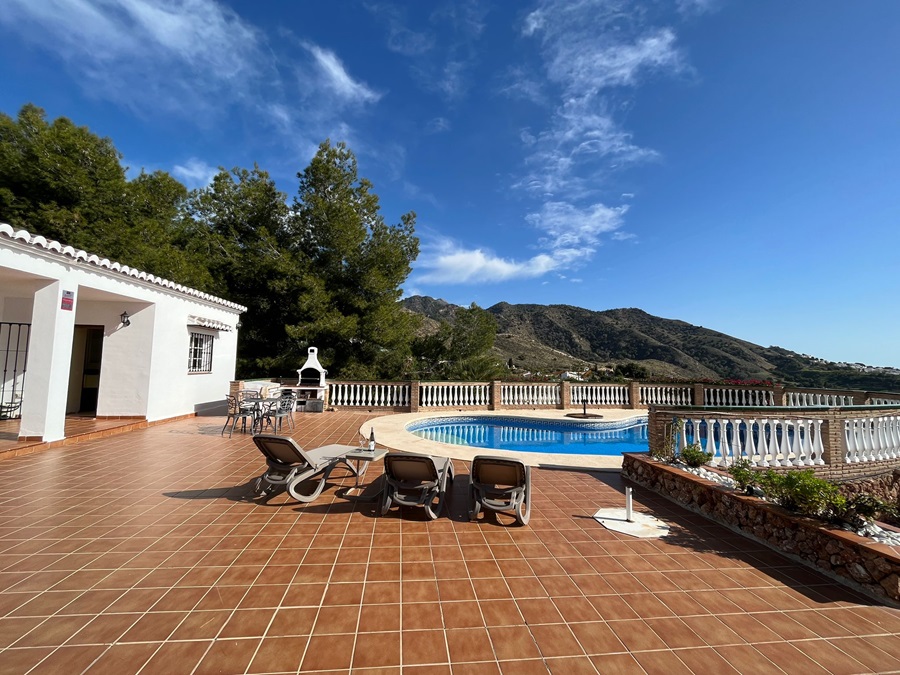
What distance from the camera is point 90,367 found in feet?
35.1

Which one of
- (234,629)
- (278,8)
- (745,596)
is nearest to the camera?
(234,629)

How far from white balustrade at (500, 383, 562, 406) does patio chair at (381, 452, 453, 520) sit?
9545 mm

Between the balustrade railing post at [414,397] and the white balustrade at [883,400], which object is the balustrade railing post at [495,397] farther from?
the white balustrade at [883,400]

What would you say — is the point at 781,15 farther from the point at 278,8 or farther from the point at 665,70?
the point at 278,8

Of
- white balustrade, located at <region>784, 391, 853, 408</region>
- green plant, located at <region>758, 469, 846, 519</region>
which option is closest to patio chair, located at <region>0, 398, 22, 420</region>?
green plant, located at <region>758, 469, 846, 519</region>

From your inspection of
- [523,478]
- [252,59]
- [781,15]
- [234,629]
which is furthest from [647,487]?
[252,59]

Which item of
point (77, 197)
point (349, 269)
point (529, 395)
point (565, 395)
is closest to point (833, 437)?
point (565, 395)

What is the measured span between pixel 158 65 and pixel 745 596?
1872 cm

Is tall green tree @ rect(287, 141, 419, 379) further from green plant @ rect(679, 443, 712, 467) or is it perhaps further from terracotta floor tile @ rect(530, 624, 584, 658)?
terracotta floor tile @ rect(530, 624, 584, 658)

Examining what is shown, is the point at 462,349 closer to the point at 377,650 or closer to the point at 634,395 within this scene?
the point at 634,395

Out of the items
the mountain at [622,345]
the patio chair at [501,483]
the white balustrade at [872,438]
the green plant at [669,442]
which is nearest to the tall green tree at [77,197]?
the patio chair at [501,483]

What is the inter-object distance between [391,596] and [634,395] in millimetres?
14087

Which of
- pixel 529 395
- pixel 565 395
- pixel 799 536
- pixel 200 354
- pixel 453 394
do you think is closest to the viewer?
pixel 799 536

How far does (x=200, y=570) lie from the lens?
→ 3.10m
